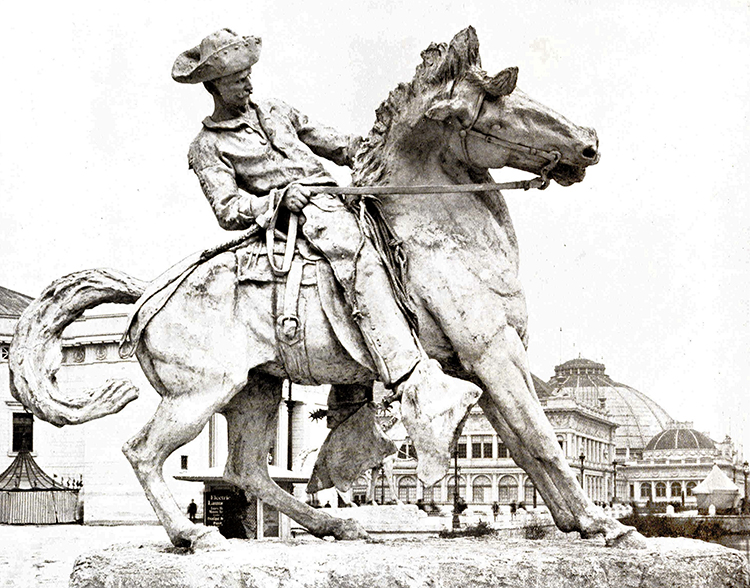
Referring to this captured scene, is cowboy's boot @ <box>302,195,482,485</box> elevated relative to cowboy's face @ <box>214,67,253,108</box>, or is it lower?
lower

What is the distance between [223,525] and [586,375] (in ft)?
477

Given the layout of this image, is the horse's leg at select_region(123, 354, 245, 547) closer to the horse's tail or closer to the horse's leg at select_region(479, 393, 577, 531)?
the horse's tail

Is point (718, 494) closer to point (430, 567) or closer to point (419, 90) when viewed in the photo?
point (419, 90)

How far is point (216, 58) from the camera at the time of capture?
6816mm

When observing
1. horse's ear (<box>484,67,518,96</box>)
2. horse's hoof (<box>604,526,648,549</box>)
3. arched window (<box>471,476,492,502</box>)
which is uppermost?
horse's ear (<box>484,67,518,96</box>)

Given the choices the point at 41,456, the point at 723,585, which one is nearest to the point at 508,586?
the point at 723,585

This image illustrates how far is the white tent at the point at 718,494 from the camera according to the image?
74.5m

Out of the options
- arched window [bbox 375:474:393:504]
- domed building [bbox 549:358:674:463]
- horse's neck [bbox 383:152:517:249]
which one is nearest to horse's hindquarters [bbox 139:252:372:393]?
horse's neck [bbox 383:152:517:249]

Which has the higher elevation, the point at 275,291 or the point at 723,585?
the point at 275,291

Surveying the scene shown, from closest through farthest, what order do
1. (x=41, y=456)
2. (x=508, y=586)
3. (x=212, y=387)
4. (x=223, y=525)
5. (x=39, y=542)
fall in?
1. (x=508, y=586)
2. (x=212, y=387)
3. (x=223, y=525)
4. (x=39, y=542)
5. (x=41, y=456)

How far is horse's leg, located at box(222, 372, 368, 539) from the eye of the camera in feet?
22.9

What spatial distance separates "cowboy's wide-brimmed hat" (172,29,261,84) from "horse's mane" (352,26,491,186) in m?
0.93

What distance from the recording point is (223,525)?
1945 centimetres

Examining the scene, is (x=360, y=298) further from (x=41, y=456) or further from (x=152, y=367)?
(x=41, y=456)
